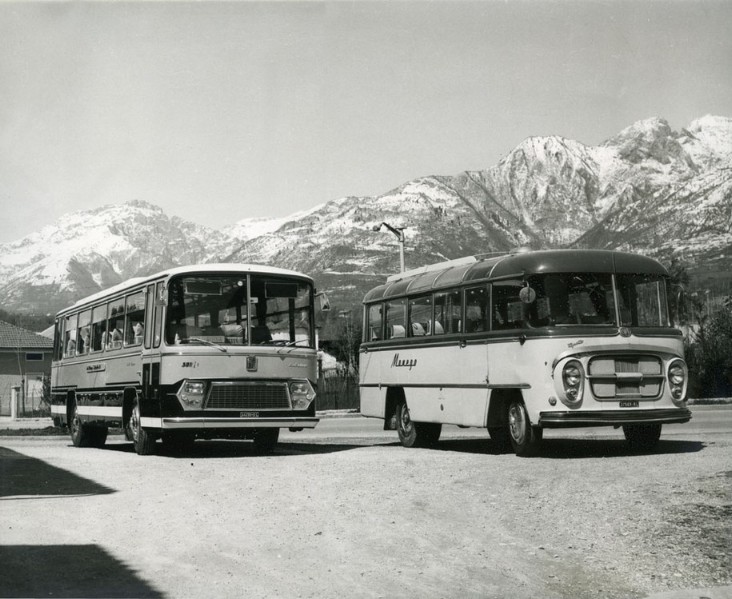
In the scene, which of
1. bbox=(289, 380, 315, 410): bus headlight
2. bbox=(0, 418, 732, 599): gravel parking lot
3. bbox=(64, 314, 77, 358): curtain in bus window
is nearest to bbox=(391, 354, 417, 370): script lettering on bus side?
bbox=(289, 380, 315, 410): bus headlight

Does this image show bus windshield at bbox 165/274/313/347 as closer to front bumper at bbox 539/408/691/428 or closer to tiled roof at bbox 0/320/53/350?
front bumper at bbox 539/408/691/428

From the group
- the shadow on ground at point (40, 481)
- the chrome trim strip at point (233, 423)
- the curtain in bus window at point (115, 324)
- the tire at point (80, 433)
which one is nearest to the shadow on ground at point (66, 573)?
the shadow on ground at point (40, 481)

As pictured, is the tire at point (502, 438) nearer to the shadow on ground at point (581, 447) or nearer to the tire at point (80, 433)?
the shadow on ground at point (581, 447)

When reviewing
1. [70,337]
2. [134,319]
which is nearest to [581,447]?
[134,319]

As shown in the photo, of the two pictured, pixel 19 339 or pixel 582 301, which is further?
pixel 19 339

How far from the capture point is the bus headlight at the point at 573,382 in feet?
46.0

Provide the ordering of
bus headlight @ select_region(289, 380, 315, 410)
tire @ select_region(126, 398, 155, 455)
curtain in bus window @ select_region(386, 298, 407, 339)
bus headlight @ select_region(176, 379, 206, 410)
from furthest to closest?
curtain in bus window @ select_region(386, 298, 407, 339)
tire @ select_region(126, 398, 155, 455)
bus headlight @ select_region(289, 380, 315, 410)
bus headlight @ select_region(176, 379, 206, 410)

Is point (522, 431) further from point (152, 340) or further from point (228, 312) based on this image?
point (152, 340)

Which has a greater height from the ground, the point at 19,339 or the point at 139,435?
the point at 19,339

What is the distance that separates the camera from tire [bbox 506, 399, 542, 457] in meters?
14.5

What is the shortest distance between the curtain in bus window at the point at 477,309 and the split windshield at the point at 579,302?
342 millimetres

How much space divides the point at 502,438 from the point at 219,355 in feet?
15.2

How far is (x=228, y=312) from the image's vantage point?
54.6 ft

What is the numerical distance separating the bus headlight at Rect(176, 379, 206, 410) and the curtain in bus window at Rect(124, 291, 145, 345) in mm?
1800
